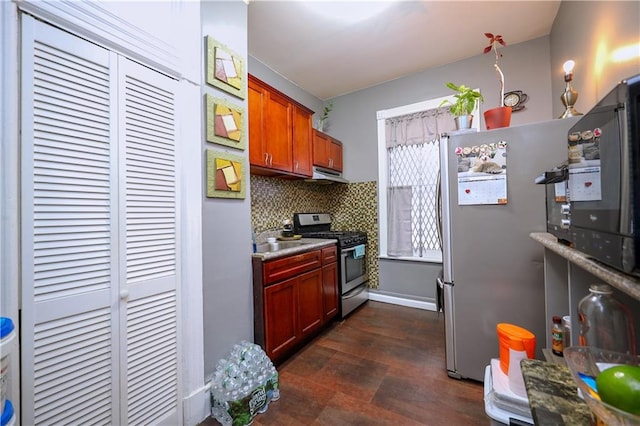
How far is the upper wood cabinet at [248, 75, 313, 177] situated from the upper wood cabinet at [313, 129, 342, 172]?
0.15 meters

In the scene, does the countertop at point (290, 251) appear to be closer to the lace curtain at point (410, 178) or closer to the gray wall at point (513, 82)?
the lace curtain at point (410, 178)

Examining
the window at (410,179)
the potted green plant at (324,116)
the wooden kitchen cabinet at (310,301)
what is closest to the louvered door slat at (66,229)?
the wooden kitchen cabinet at (310,301)

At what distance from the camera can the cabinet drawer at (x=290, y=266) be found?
1919mm

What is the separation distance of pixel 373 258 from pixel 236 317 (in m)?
2.16

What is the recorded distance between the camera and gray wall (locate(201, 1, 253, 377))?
1569 millimetres

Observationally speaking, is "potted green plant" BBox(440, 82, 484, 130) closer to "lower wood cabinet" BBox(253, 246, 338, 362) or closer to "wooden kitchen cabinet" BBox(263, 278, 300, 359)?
"lower wood cabinet" BBox(253, 246, 338, 362)

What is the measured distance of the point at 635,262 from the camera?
0.46 m

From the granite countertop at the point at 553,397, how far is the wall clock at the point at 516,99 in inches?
104

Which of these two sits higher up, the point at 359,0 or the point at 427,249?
the point at 359,0

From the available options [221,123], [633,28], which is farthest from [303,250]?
[633,28]

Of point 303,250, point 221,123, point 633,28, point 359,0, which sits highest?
point 359,0

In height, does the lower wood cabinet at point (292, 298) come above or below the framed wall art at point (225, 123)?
Result: below

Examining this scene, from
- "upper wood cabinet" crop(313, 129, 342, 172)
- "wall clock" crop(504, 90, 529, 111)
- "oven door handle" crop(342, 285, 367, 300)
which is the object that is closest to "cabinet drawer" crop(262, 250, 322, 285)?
"oven door handle" crop(342, 285, 367, 300)

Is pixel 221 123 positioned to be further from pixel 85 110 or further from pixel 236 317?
pixel 236 317
